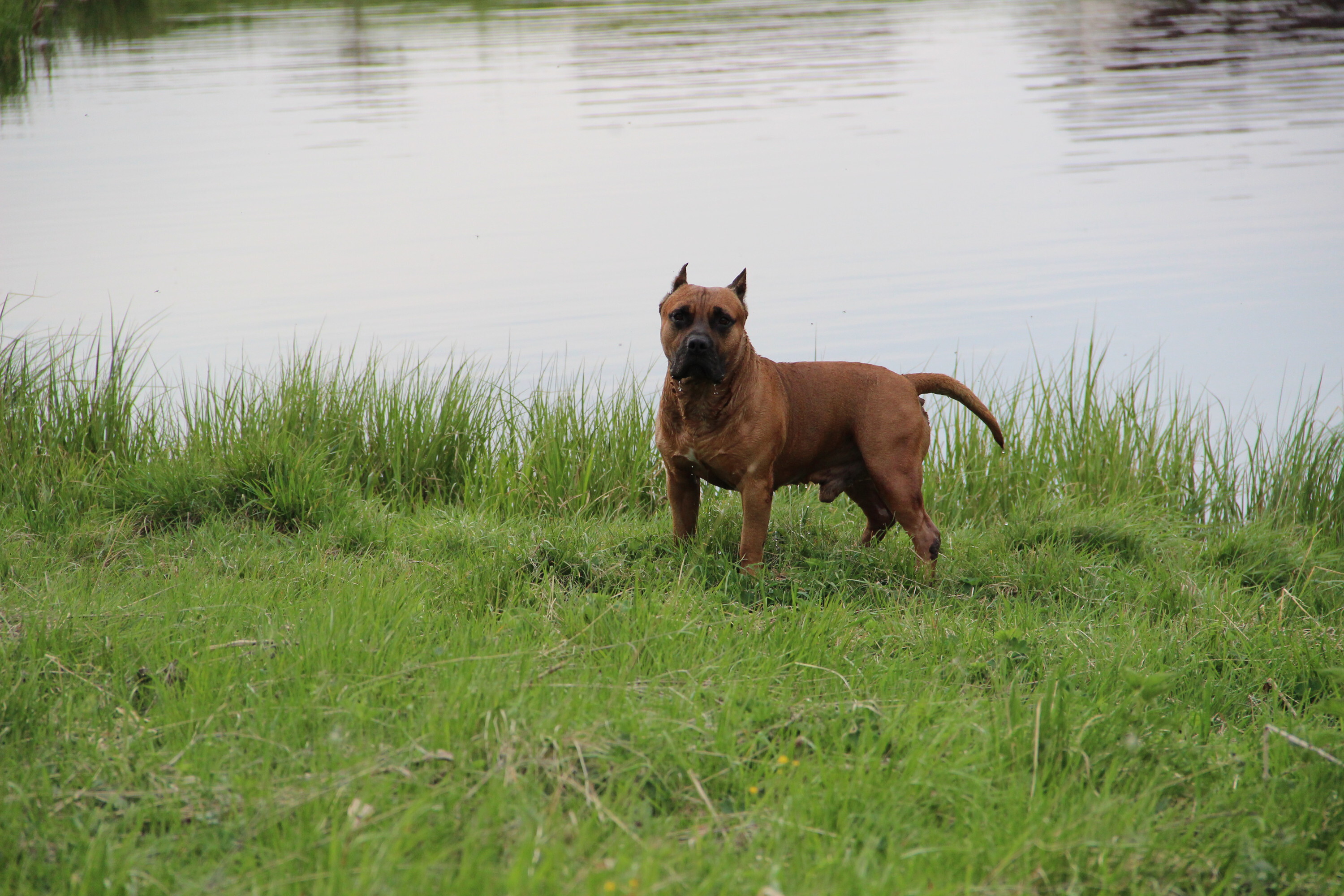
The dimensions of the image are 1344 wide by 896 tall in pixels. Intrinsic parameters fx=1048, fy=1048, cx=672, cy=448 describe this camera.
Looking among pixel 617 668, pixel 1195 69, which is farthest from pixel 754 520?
pixel 1195 69

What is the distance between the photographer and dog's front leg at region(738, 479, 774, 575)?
4.45 metres

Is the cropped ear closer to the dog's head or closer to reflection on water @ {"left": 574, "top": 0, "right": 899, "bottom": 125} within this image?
the dog's head

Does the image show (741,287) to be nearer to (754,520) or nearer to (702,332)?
(702,332)

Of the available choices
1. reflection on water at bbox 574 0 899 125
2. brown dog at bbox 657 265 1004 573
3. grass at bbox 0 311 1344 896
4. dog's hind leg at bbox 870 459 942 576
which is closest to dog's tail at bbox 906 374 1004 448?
brown dog at bbox 657 265 1004 573

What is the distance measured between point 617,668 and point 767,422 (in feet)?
4.58

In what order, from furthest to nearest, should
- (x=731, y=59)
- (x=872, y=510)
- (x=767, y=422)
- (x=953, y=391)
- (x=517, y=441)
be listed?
(x=731, y=59)
(x=517, y=441)
(x=872, y=510)
(x=953, y=391)
(x=767, y=422)

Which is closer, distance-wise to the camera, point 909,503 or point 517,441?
point 909,503

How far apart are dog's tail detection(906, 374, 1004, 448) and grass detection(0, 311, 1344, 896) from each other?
0.64 m

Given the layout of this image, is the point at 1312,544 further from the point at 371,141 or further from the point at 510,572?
the point at 371,141

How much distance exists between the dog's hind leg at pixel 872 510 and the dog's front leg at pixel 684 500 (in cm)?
79

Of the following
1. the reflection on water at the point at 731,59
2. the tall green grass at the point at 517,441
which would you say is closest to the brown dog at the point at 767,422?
the tall green grass at the point at 517,441

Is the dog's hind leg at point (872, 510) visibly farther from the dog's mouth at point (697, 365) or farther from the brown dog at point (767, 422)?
the dog's mouth at point (697, 365)

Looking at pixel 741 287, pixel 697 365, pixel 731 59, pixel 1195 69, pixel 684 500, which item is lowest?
pixel 684 500

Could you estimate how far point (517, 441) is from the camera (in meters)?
6.72
